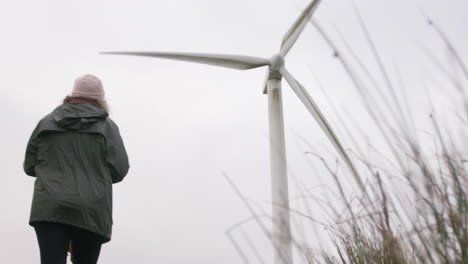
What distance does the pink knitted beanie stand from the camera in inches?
172

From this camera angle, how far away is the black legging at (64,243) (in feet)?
11.9

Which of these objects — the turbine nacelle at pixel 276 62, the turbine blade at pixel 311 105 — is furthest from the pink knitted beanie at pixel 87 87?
the turbine nacelle at pixel 276 62

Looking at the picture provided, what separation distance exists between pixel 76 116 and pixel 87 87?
1.22 feet

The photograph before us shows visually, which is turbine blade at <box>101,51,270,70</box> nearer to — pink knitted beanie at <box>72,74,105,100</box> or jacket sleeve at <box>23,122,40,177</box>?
pink knitted beanie at <box>72,74,105,100</box>

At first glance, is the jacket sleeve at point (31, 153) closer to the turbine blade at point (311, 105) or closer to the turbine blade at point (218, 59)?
the turbine blade at point (311, 105)

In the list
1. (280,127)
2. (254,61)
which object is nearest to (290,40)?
(254,61)

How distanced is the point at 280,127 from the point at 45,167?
5.41 meters

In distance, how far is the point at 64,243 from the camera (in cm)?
369

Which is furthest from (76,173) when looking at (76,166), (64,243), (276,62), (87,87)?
(276,62)

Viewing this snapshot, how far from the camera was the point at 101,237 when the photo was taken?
3.88 meters

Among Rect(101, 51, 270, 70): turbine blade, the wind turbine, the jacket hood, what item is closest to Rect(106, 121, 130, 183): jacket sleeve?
the jacket hood

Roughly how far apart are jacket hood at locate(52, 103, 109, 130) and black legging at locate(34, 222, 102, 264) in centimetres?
80

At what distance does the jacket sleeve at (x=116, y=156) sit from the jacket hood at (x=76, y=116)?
0.17 m

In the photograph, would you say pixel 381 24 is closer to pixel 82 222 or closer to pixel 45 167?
pixel 82 222
